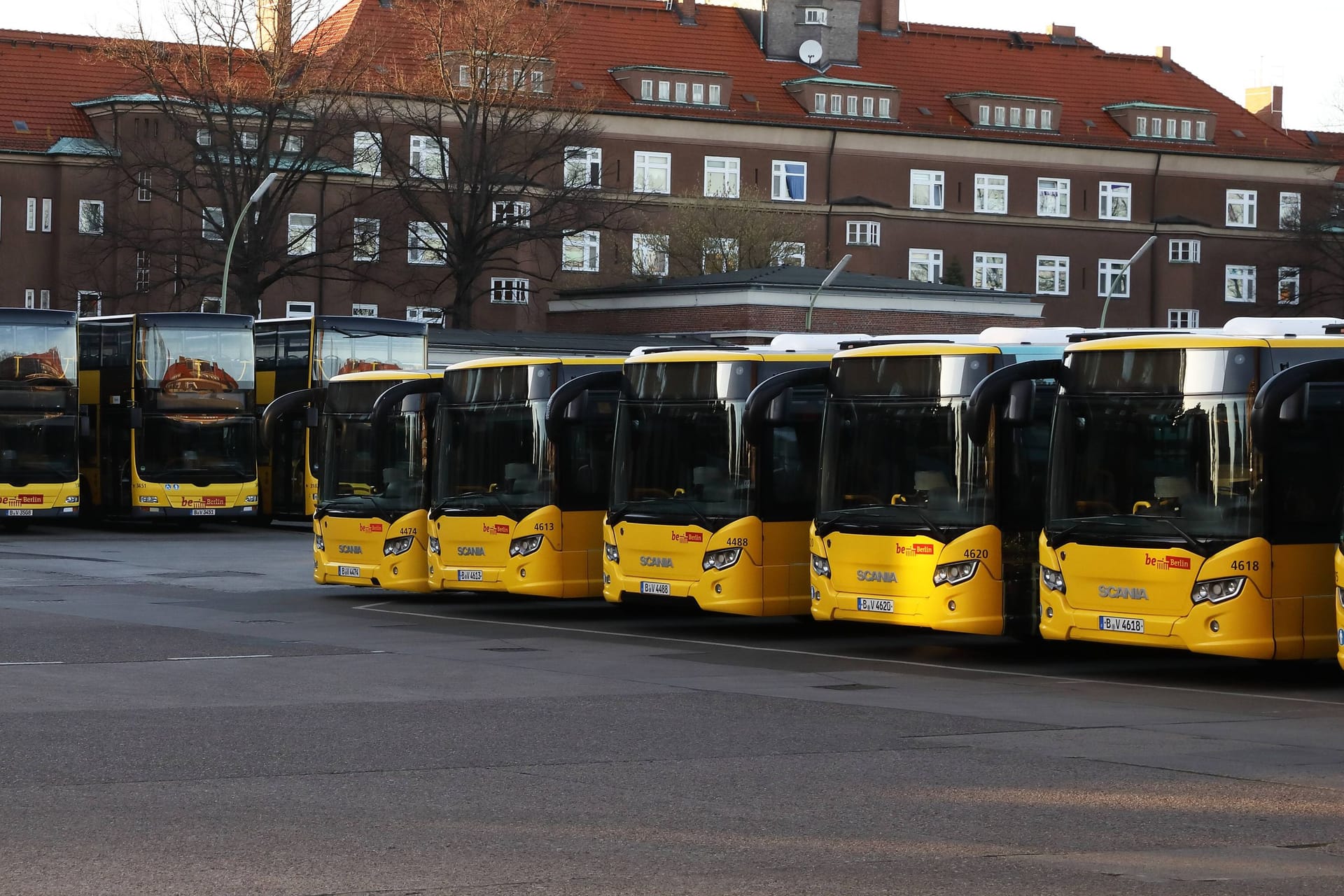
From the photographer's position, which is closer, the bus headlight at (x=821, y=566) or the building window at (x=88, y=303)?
the bus headlight at (x=821, y=566)

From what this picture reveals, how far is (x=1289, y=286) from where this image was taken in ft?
292

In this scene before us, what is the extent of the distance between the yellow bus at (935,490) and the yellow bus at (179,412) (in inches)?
969

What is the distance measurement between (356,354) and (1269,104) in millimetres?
74574

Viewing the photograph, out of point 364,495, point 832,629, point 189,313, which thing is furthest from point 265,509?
point 832,629

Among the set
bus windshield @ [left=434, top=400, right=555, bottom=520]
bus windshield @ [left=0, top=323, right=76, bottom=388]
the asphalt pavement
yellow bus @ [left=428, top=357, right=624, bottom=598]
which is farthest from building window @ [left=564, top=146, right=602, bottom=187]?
the asphalt pavement

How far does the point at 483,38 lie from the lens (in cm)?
6725

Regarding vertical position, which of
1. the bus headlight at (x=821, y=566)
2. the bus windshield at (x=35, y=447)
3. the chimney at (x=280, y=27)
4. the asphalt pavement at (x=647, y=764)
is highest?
the chimney at (x=280, y=27)

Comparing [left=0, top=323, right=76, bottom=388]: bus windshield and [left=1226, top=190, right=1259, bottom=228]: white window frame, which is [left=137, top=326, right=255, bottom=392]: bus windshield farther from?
[left=1226, top=190, right=1259, bottom=228]: white window frame

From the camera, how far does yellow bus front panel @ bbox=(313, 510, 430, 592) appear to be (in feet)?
82.4

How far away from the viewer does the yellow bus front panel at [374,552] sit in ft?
82.4

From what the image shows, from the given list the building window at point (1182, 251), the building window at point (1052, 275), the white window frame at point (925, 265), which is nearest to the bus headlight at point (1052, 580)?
the white window frame at point (925, 265)

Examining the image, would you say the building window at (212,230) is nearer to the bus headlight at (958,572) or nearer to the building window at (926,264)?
the building window at (926,264)

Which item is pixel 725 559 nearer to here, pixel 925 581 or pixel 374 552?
pixel 925 581

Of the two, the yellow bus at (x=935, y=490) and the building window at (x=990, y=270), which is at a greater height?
the building window at (x=990, y=270)
